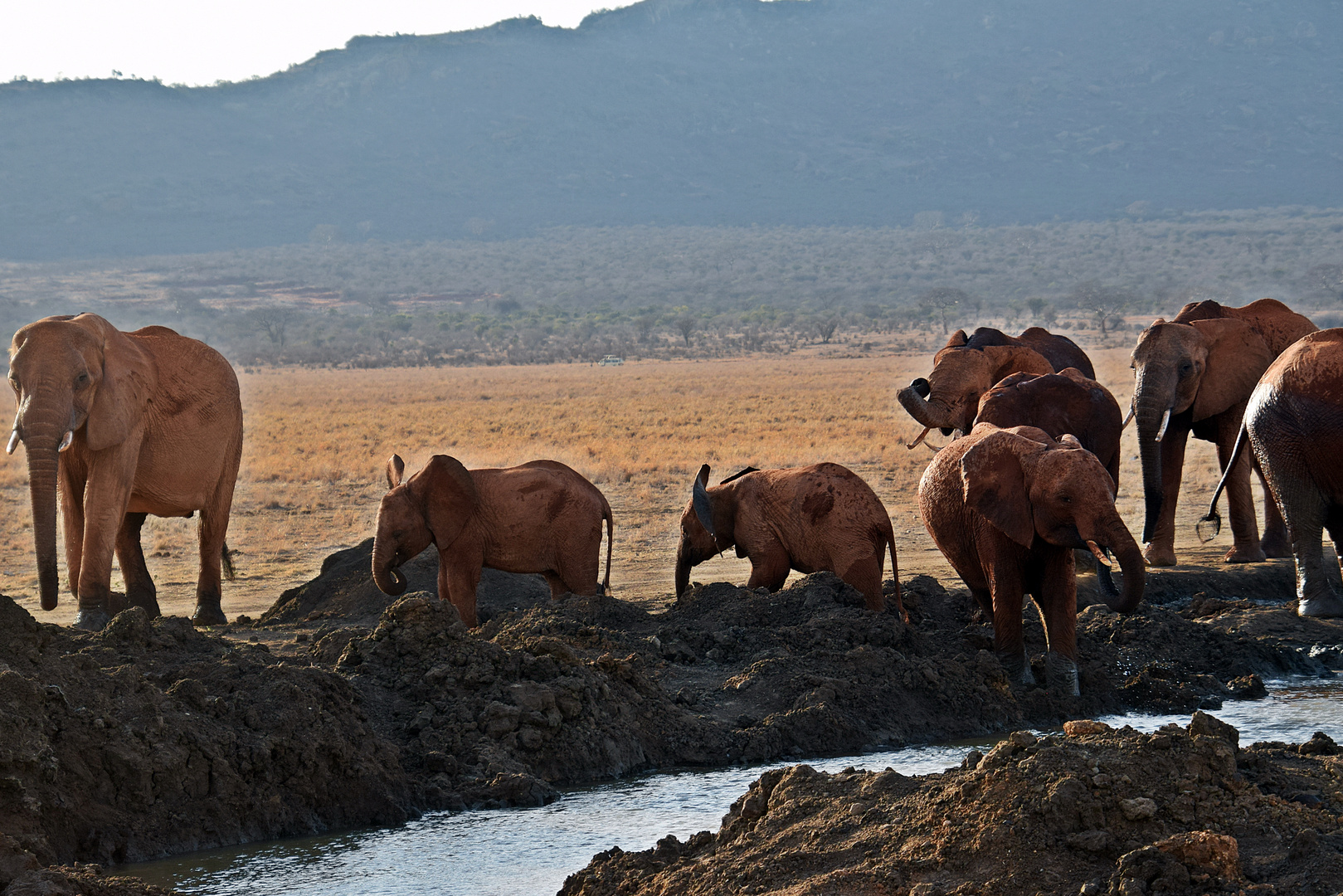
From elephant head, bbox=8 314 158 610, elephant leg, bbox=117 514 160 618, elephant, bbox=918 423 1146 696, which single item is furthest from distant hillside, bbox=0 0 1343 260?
elephant, bbox=918 423 1146 696

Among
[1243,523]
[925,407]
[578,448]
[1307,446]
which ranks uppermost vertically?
[925,407]

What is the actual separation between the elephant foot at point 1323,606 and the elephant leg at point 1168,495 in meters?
2.85

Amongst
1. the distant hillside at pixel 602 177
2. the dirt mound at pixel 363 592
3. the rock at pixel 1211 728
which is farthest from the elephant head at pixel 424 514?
the distant hillside at pixel 602 177

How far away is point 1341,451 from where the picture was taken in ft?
36.7

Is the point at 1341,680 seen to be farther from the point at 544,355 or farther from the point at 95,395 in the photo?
the point at 544,355

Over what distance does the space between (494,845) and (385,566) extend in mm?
4251

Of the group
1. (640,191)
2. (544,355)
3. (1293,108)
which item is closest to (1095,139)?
(1293,108)

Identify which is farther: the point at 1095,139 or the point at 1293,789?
the point at 1095,139

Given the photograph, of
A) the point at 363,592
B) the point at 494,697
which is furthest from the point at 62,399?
the point at 494,697

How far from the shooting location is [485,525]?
37.6 ft

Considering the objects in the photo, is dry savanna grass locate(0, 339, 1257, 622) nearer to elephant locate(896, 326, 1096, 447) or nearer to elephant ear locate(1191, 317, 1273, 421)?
elephant locate(896, 326, 1096, 447)

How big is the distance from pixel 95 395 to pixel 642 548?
748 centimetres

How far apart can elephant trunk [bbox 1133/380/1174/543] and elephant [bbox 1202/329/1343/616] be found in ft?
7.83

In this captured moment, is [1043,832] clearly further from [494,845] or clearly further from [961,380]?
[961,380]
